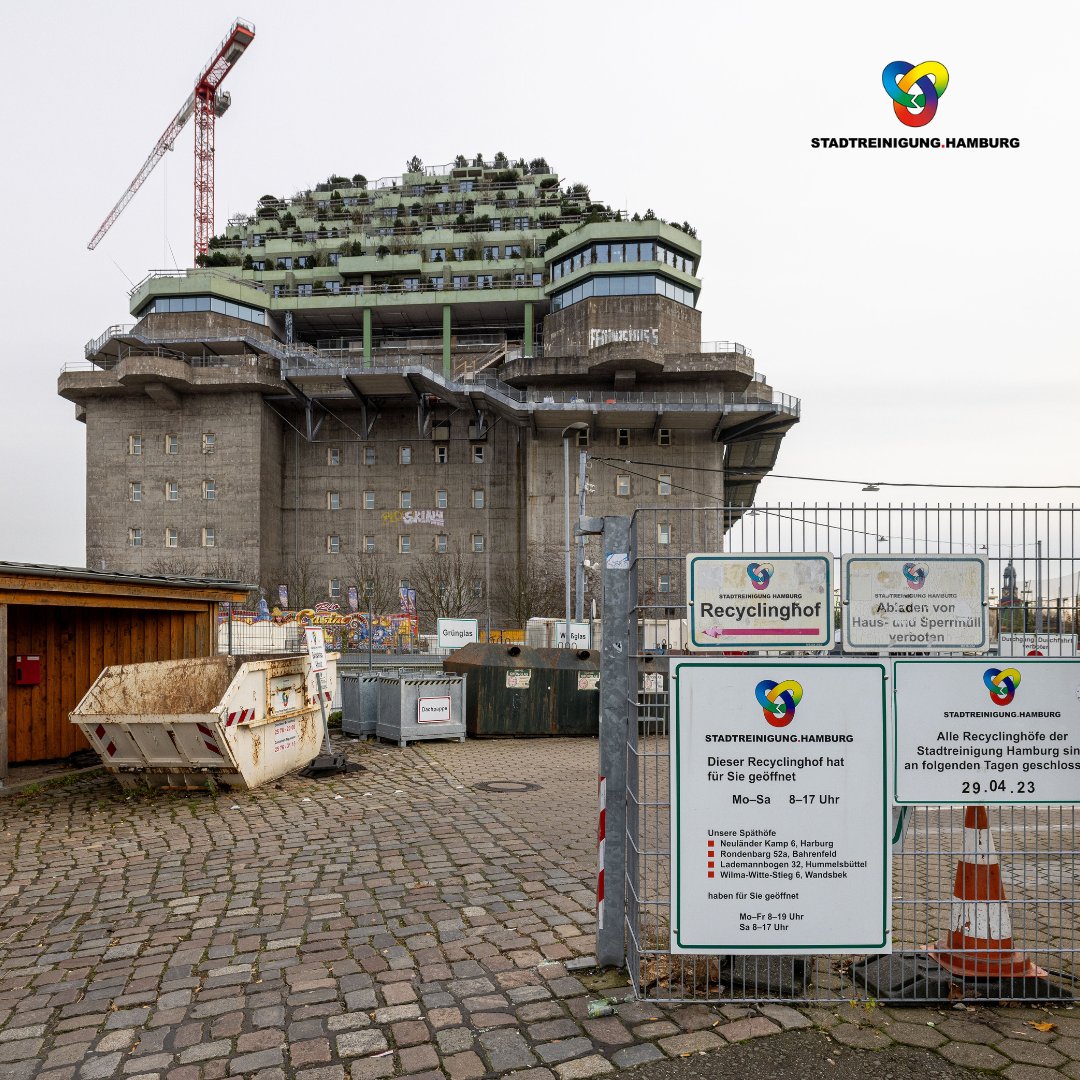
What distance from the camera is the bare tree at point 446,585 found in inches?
2395

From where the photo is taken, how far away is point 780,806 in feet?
14.5

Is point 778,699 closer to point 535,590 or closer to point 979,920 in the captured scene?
point 979,920

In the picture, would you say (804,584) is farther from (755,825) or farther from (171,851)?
(171,851)

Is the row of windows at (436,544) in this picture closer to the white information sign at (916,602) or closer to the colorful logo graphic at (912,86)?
the colorful logo graphic at (912,86)

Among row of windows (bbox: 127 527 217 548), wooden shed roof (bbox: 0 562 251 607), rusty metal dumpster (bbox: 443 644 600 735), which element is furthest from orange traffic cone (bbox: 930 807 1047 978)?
row of windows (bbox: 127 527 217 548)

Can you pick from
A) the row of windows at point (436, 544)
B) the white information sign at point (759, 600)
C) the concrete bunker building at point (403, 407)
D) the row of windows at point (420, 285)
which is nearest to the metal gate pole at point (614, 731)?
the white information sign at point (759, 600)

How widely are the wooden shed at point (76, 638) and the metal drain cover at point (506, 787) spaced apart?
5415 mm

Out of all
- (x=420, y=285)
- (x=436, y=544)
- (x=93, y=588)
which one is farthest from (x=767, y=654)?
(x=420, y=285)

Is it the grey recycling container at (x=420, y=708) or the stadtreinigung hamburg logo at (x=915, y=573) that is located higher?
the stadtreinigung hamburg logo at (x=915, y=573)

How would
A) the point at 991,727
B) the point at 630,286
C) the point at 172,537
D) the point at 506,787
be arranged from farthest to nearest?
the point at 172,537, the point at 630,286, the point at 506,787, the point at 991,727

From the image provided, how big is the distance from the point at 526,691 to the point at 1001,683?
12.3m

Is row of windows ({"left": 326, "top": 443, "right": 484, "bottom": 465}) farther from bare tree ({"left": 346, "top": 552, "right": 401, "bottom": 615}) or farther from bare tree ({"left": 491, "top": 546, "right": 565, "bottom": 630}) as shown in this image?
bare tree ({"left": 491, "top": 546, "right": 565, "bottom": 630})

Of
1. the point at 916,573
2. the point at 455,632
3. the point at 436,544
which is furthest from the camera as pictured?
the point at 436,544

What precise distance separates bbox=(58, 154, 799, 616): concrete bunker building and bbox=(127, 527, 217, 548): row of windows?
0.48ft
